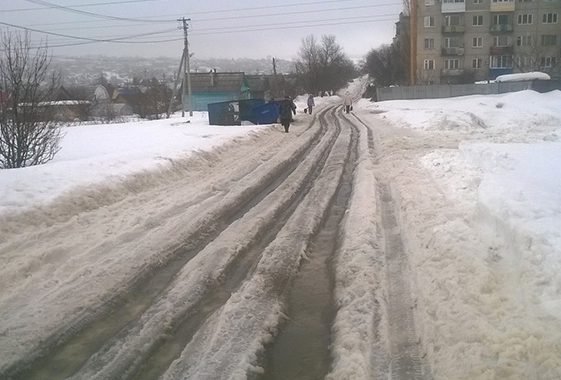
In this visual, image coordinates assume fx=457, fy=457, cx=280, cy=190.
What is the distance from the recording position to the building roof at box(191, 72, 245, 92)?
2586 inches

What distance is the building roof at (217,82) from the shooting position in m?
65.7

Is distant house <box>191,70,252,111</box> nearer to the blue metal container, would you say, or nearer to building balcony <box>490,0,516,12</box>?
building balcony <box>490,0,516,12</box>

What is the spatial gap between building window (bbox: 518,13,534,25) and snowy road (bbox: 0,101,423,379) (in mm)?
66189

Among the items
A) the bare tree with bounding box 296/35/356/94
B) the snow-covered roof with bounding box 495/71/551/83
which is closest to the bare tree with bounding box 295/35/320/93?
the bare tree with bounding box 296/35/356/94

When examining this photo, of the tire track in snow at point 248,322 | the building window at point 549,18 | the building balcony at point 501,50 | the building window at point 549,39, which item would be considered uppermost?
the building window at point 549,18

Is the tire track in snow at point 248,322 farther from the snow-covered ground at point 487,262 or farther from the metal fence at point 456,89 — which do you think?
the metal fence at point 456,89

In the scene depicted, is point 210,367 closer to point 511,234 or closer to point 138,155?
point 511,234

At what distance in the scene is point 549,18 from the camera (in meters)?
61.3

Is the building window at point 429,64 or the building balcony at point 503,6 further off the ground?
the building balcony at point 503,6

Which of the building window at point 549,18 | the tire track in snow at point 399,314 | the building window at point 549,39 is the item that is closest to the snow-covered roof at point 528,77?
the building window at point 549,39

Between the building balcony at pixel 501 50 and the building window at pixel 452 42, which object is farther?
the building window at pixel 452 42

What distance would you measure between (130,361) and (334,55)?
317 feet

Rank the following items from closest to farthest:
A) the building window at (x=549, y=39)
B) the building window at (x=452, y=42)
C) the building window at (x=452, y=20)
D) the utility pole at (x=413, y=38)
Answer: the utility pole at (x=413, y=38)
the building window at (x=549, y=39)
the building window at (x=452, y=20)
the building window at (x=452, y=42)

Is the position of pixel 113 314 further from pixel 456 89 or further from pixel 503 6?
pixel 503 6
